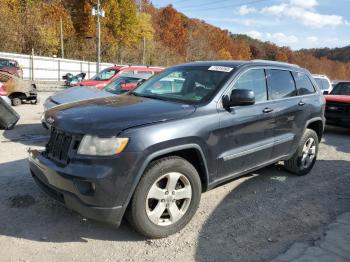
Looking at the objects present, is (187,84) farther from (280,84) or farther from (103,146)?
(103,146)

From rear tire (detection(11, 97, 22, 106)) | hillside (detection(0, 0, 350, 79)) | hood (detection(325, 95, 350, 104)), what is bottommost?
rear tire (detection(11, 97, 22, 106))

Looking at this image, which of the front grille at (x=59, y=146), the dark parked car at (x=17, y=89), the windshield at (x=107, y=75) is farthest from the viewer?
the windshield at (x=107, y=75)

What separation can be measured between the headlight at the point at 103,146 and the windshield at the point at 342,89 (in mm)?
A: 9932

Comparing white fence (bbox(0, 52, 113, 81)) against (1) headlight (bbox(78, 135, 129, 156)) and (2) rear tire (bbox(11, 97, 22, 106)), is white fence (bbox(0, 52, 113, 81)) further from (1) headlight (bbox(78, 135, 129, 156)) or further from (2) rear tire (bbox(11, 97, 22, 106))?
(1) headlight (bbox(78, 135, 129, 156))

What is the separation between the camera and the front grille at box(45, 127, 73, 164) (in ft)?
11.3

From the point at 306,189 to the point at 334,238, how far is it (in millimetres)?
1507

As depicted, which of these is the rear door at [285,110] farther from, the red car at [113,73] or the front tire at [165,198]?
the red car at [113,73]

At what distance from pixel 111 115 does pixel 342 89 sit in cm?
1015

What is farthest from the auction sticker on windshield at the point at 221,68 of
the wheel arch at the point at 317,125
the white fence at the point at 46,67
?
the white fence at the point at 46,67

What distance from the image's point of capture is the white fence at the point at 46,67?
32.8 m

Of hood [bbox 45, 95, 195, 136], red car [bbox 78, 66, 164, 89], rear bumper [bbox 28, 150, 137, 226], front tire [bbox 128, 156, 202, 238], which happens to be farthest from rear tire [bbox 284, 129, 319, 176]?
red car [bbox 78, 66, 164, 89]

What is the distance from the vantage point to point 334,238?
3.83 metres

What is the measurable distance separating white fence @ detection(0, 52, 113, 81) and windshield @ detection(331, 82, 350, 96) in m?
26.4

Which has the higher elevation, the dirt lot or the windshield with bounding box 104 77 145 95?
the windshield with bounding box 104 77 145 95
